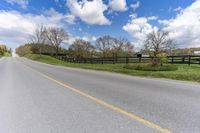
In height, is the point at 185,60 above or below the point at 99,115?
above

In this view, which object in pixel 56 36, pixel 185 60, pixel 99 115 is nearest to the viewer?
pixel 99 115

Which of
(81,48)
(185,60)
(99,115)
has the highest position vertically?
(81,48)

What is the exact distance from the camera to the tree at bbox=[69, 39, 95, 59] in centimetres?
8581

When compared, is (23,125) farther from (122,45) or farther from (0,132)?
(122,45)

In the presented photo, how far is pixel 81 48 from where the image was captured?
287ft

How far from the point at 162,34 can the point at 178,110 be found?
63.2 metres

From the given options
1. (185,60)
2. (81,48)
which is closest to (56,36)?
(81,48)

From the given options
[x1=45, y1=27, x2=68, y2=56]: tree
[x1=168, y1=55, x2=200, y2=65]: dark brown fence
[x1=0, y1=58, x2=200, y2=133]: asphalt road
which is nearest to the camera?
[x1=0, y1=58, x2=200, y2=133]: asphalt road

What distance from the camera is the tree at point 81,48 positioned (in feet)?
282

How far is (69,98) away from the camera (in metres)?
7.70

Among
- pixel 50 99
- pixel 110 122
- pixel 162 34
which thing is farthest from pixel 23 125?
pixel 162 34

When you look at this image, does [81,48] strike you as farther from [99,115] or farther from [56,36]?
[99,115]

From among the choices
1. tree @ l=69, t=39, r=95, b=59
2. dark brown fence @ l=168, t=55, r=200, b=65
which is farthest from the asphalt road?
tree @ l=69, t=39, r=95, b=59

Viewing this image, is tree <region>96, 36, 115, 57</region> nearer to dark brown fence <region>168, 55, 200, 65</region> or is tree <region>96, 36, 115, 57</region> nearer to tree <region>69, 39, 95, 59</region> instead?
tree <region>69, 39, 95, 59</region>
